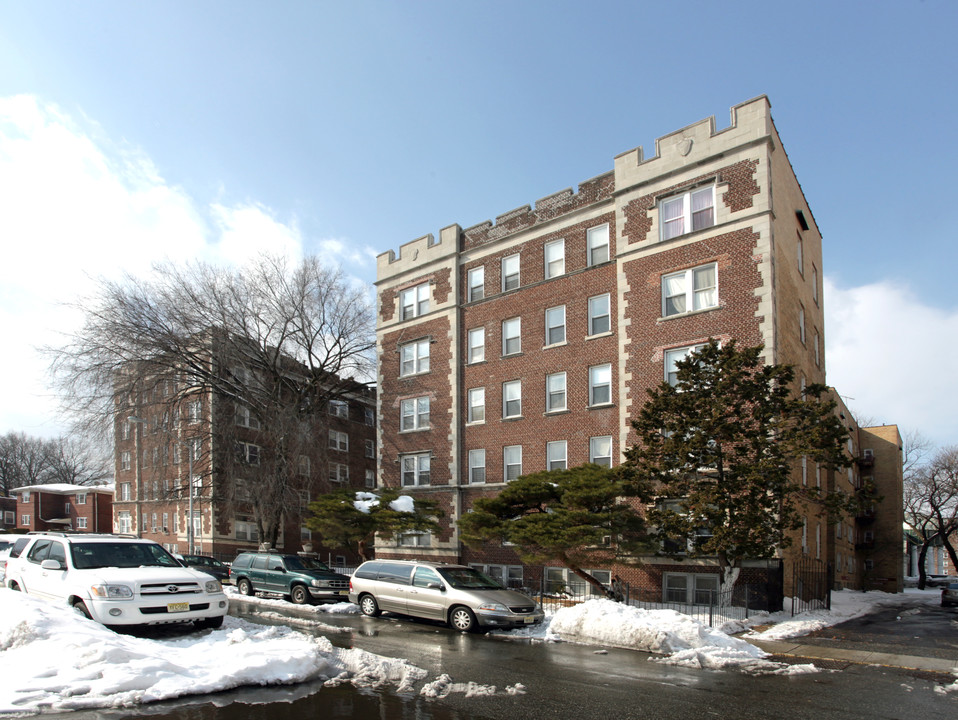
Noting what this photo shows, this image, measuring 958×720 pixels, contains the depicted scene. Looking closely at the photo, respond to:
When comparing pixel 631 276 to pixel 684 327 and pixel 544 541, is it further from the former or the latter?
pixel 544 541

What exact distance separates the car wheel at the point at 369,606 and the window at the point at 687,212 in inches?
608

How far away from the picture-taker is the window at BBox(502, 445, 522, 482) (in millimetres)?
28531

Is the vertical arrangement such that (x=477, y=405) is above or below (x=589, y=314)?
below

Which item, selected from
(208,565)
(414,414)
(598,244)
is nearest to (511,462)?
(414,414)

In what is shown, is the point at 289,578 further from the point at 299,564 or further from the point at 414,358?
the point at 414,358

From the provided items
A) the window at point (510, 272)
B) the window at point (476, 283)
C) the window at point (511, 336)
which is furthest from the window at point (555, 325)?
the window at point (476, 283)

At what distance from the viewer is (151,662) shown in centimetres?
852

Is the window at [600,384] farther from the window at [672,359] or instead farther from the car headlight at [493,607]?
the car headlight at [493,607]

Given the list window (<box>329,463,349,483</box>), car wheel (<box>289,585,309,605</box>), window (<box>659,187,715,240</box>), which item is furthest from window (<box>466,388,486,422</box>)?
window (<box>329,463,349,483</box>)

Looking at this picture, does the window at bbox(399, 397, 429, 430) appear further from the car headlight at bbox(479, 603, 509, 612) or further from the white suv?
the white suv

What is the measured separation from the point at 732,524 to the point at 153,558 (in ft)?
42.6

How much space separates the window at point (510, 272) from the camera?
3006cm

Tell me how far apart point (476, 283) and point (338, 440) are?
24102 millimetres

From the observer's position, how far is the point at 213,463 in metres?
34.8
